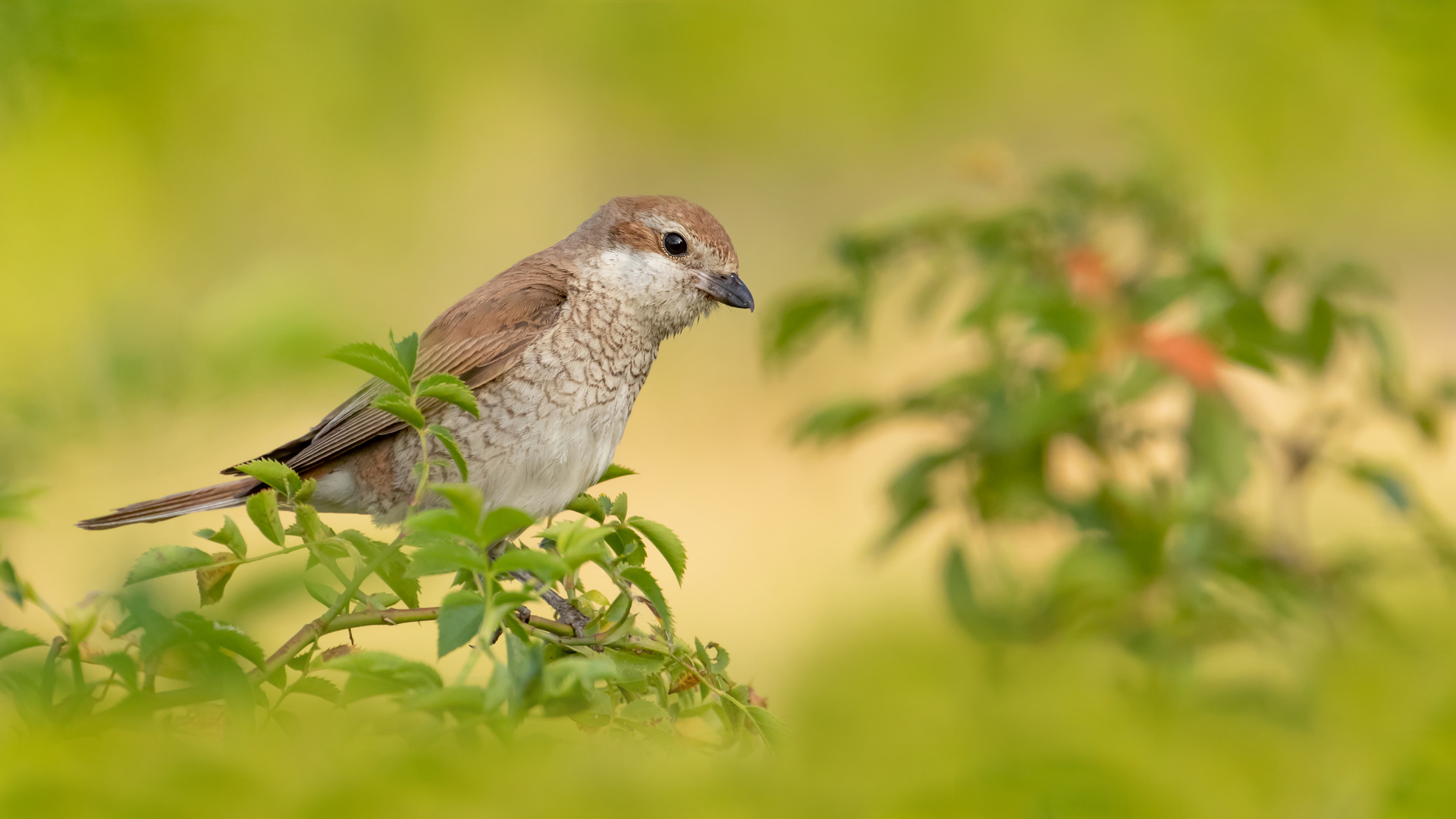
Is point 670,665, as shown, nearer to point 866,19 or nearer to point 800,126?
point 866,19

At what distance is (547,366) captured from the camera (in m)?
1.07

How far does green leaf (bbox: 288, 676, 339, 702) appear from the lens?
1.57 ft

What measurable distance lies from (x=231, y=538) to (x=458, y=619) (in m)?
0.14

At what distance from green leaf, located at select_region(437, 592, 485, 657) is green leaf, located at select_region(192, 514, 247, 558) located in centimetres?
13

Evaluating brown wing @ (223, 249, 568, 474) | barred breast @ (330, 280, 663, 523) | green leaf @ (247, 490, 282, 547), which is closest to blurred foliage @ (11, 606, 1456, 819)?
green leaf @ (247, 490, 282, 547)

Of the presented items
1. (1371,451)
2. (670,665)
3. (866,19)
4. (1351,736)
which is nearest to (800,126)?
(866,19)

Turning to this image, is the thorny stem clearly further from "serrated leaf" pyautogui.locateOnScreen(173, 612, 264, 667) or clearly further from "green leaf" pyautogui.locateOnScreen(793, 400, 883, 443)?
"green leaf" pyautogui.locateOnScreen(793, 400, 883, 443)

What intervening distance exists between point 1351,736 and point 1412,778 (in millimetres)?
89

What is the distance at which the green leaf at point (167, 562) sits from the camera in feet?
1.58

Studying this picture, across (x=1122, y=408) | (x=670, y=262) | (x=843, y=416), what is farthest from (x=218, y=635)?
(x=1122, y=408)

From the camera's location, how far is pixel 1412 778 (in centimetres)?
82

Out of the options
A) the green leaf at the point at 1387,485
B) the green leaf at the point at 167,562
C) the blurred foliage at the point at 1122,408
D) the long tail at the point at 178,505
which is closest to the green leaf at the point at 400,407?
the green leaf at the point at 167,562

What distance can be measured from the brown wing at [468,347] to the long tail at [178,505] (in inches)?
1.8

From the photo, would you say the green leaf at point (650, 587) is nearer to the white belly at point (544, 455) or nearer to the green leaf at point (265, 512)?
the green leaf at point (265, 512)
